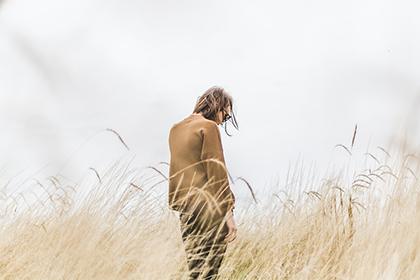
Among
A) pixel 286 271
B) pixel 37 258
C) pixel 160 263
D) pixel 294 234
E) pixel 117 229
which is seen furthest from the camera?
pixel 294 234

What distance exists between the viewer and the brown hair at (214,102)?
3.08 meters

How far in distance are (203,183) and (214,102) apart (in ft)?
1.16

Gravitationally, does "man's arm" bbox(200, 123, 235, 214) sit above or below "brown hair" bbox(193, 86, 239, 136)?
below

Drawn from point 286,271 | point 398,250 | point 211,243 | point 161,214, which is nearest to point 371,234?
point 398,250

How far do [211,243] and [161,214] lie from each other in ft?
1.51

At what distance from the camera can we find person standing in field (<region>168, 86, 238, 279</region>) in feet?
9.82

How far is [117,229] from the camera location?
10.7 ft

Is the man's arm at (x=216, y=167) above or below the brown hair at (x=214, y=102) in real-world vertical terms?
below

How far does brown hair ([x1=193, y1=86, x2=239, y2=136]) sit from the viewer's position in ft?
10.1

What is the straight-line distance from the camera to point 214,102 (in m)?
3.08

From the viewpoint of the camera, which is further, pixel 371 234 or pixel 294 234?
pixel 294 234

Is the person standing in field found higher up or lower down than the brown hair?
lower down

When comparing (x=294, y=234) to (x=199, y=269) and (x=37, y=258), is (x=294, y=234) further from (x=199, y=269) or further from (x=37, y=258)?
(x=37, y=258)

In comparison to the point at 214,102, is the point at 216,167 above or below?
below
